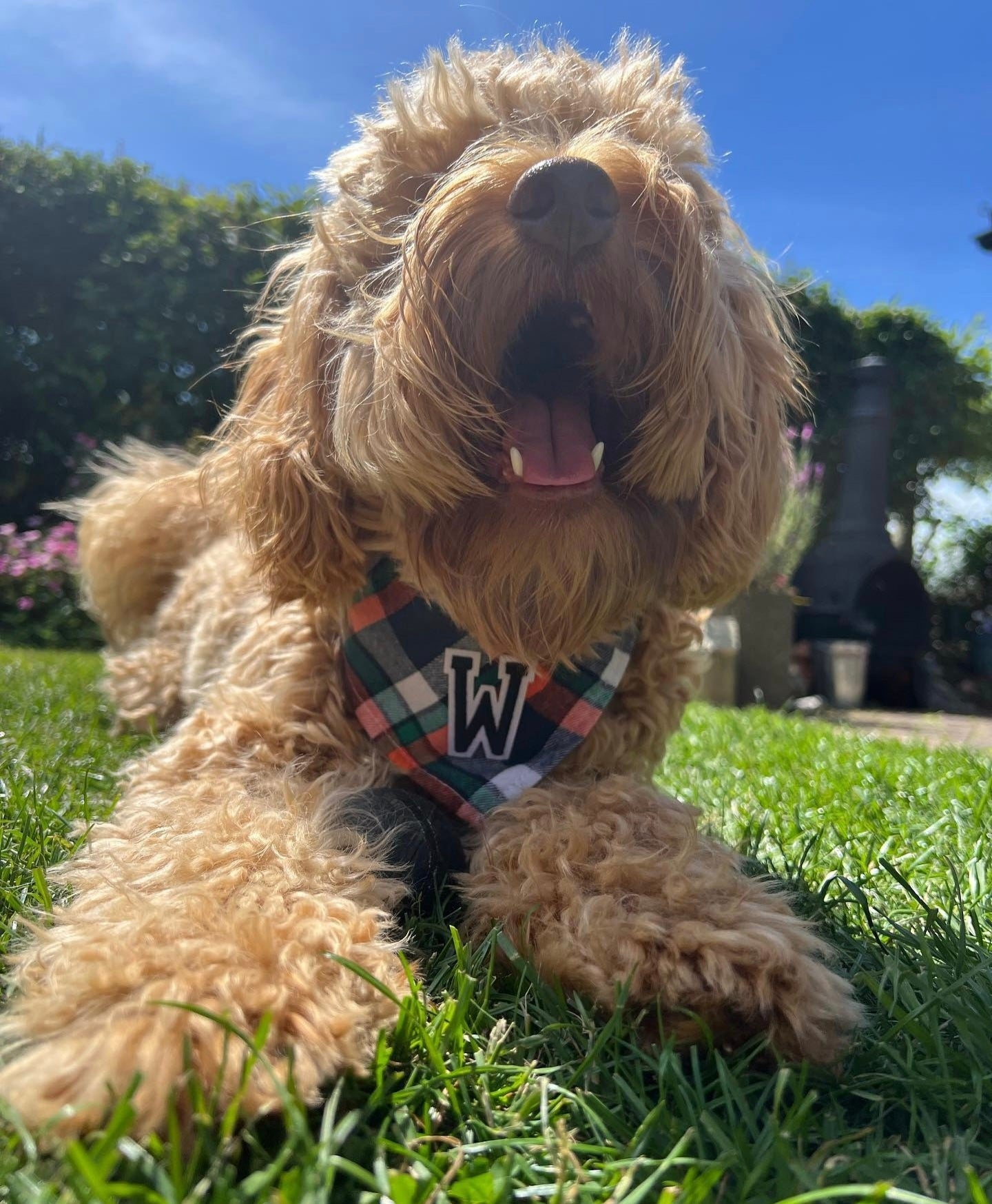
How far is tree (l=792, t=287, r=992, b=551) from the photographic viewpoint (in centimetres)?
1030

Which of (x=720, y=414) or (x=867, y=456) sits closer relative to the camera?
(x=720, y=414)

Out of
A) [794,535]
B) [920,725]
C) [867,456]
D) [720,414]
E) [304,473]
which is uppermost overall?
[867,456]

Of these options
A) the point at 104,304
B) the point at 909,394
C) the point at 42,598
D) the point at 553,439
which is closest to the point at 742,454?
the point at 553,439

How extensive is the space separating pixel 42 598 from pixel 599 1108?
25.9 feet

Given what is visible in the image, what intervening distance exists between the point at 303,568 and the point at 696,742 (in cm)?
230

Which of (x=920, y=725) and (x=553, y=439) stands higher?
(x=553, y=439)

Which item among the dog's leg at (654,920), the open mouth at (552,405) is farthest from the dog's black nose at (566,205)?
the dog's leg at (654,920)

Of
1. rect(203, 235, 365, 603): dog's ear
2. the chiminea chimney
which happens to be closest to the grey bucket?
the chiminea chimney

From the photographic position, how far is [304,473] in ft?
6.02

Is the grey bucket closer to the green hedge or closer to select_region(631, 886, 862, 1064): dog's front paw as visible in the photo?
the green hedge

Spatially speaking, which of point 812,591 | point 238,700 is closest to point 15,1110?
point 238,700

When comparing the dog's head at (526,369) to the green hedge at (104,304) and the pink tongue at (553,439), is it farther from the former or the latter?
the green hedge at (104,304)

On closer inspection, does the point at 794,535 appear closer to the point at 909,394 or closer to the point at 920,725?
the point at 920,725

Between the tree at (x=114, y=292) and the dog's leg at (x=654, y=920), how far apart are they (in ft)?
24.3
